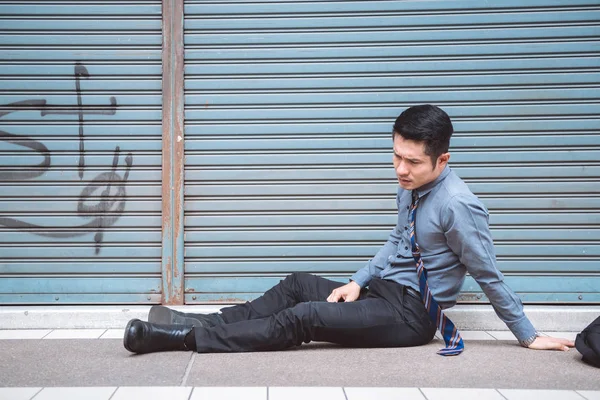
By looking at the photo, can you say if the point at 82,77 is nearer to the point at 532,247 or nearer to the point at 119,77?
the point at 119,77

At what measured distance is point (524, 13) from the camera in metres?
4.31

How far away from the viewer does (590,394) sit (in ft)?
8.65

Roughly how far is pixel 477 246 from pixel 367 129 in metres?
1.58

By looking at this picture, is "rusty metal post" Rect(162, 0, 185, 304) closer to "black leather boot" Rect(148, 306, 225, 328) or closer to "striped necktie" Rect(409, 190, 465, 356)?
"black leather boot" Rect(148, 306, 225, 328)

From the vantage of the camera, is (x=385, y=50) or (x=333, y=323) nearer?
(x=333, y=323)

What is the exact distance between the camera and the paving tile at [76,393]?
2529mm

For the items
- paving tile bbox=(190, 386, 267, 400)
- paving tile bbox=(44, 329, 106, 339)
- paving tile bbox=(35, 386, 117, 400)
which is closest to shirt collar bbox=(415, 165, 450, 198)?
paving tile bbox=(190, 386, 267, 400)

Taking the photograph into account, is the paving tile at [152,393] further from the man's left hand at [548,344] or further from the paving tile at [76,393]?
the man's left hand at [548,344]

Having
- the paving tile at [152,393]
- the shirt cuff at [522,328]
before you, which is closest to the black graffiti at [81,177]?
the paving tile at [152,393]

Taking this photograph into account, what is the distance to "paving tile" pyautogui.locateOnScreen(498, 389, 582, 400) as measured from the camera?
8.50 ft

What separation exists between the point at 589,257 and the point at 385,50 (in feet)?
8.05

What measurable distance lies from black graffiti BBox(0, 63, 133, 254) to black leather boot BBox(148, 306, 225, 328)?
46.2 inches

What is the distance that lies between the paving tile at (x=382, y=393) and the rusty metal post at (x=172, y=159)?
6.97 feet

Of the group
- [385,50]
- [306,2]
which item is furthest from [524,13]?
[306,2]
